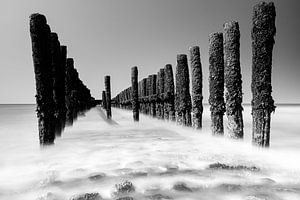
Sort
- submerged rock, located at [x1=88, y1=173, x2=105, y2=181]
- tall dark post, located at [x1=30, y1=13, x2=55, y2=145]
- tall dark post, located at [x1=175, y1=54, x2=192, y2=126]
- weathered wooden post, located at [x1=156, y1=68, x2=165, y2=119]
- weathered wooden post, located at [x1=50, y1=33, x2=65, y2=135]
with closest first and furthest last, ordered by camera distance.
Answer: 1. submerged rock, located at [x1=88, y1=173, x2=105, y2=181]
2. tall dark post, located at [x1=30, y1=13, x2=55, y2=145]
3. weathered wooden post, located at [x1=50, y1=33, x2=65, y2=135]
4. tall dark post, located at [x1=175, y1=54, x2=192, y2=126]
5. weathered wooden post, located at [x1=156, y1=68, x2=165, y2=119]

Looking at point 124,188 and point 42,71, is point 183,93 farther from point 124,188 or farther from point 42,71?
point 124,188

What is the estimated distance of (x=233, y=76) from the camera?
5852 millimetres

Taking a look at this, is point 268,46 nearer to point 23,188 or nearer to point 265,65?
point 265,65

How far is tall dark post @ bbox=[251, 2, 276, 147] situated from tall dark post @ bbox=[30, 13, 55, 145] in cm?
379

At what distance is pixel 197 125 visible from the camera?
7676 millimetres

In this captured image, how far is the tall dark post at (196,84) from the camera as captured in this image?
7.55 meters

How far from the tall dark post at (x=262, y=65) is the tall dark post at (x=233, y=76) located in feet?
1.95

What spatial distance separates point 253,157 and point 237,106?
4.39ft

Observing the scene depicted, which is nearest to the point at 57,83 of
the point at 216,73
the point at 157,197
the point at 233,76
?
the point at 216,73

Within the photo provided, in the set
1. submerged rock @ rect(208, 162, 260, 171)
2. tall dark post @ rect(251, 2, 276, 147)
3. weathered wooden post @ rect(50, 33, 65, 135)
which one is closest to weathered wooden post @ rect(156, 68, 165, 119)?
weathered wooden post @ rect(50, 33, 65, 135)

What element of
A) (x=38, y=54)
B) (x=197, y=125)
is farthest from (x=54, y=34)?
(x=197, y=125)

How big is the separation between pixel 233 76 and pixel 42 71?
3.58 metres

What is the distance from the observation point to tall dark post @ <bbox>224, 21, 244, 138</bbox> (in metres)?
5.87

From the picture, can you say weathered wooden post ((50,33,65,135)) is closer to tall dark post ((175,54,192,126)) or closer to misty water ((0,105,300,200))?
misty water ((0,105,300,200))
